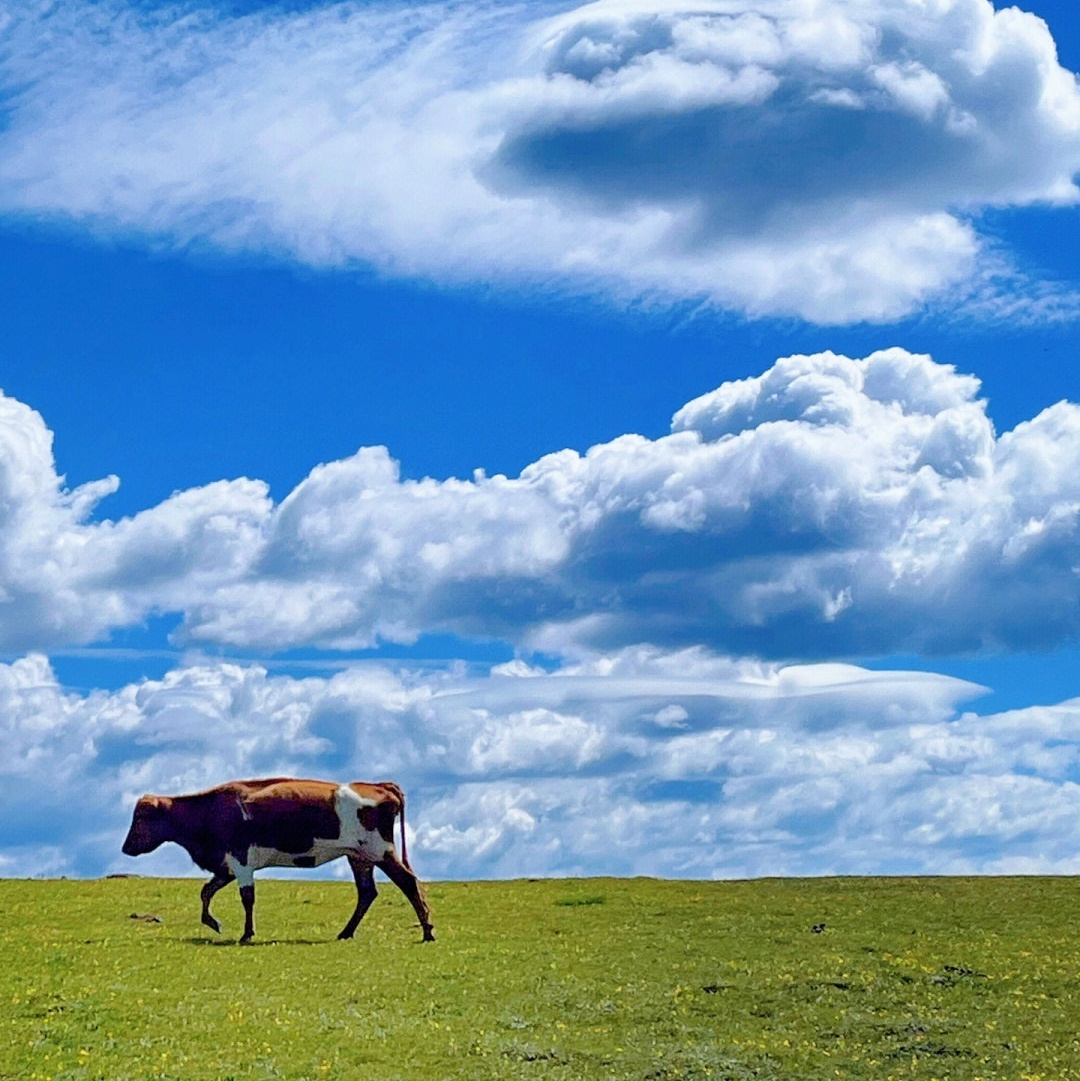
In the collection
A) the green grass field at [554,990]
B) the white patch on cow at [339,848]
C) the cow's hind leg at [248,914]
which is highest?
the white patch on cow at [339,848]

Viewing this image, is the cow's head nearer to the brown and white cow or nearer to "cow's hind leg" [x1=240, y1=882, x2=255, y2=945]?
the brown and white cow

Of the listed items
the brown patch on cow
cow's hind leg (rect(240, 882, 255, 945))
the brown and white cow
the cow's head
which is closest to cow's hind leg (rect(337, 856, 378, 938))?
the brown and white cow

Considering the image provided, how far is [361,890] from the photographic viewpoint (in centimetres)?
4247

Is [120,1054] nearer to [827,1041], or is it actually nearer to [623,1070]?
[623,1070]

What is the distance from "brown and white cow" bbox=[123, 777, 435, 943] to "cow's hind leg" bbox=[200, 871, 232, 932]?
0.03 meters

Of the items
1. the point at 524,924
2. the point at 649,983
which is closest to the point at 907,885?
the point at 524,924

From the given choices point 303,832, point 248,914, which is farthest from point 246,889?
point 303,832

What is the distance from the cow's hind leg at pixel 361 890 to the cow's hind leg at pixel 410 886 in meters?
0.48

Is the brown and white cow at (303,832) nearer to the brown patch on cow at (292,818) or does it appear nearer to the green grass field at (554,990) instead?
the brown patch on cow at (292,818)

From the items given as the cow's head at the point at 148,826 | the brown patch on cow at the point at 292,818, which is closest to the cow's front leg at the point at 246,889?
the brown patch on cow at the point at 292,818

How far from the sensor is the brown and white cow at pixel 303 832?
4278cm

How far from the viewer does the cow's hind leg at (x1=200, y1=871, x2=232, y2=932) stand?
42344 mm

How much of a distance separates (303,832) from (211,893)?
3311 mm

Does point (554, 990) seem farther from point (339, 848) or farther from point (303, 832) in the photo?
point (303, 832)
